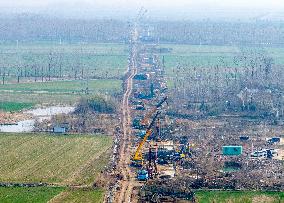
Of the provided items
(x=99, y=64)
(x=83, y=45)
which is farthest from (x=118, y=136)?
(x=83, y=45)

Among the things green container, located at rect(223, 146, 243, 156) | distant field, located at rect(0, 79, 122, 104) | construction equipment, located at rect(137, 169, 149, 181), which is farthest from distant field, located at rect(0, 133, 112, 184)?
distant field, located at rect(0, 79, 122, 104)

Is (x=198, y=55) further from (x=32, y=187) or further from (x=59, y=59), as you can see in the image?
(x=32, y=187)

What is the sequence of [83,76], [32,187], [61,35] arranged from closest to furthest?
[32,187] → [83,76] → [61,35]

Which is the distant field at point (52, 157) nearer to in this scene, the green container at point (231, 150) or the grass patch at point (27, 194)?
the grass patch at point (27, 194)

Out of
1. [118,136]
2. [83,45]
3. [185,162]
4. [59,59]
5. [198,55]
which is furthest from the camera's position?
[83,45]

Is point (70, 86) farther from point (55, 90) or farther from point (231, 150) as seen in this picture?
point (231, 150)

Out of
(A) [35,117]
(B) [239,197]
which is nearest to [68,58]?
(A) [35,117]
